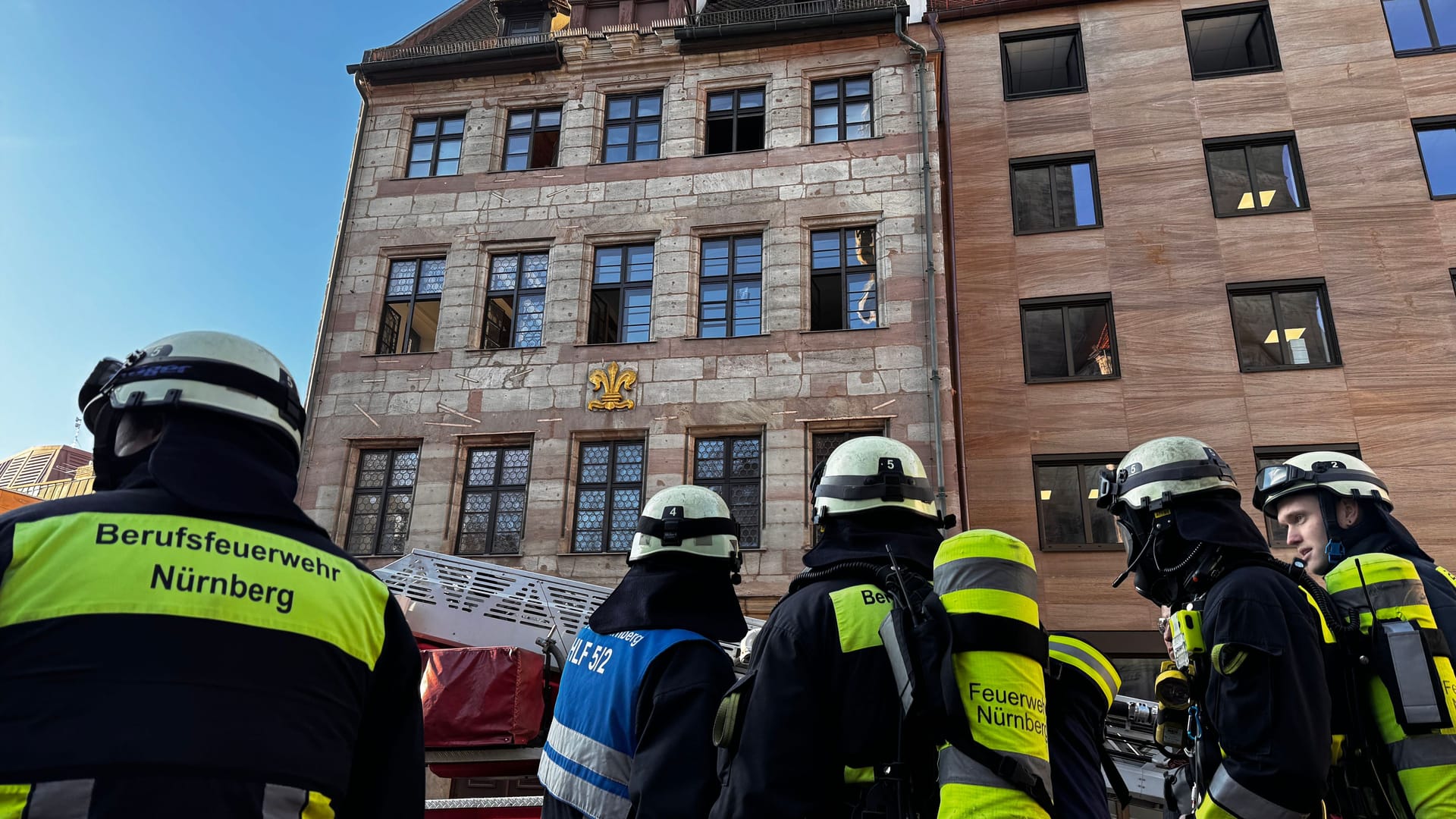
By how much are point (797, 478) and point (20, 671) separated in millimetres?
12674

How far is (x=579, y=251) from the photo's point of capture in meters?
16.5

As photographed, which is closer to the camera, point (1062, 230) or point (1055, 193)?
point (1062, 230)

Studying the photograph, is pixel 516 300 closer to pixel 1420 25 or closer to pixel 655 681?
pixel 655 681

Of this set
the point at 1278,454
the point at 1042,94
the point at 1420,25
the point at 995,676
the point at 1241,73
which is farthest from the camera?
→ the point at 1042,94

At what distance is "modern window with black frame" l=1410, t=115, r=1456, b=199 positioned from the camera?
15219 millimetres

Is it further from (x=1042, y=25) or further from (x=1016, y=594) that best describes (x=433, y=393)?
(x=1016, y=594)

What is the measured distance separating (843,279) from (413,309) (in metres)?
7.77

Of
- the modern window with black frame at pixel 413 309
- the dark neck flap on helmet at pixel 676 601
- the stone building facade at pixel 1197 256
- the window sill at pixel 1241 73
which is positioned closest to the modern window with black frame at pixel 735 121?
the stone building facade at pixel 1197 256

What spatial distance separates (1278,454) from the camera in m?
14.1

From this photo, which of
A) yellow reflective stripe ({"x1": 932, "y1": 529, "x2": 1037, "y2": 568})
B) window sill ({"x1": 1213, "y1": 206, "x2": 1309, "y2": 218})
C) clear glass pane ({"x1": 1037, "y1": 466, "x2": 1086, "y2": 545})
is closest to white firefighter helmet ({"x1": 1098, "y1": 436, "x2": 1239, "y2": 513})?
yellow reflective stripe ({"x1": 932, "y1": 529, "x2": 1037, "y2": 568})

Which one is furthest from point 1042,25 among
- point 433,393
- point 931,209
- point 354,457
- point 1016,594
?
point 1016,594

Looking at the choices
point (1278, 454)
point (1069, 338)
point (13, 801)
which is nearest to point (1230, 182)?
point (1069, 338)

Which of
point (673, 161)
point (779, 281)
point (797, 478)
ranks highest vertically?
point (673, 161)

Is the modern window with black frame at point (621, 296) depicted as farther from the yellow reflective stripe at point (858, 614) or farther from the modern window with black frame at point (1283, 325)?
the yellow reflective stripe at point (858, 614)
